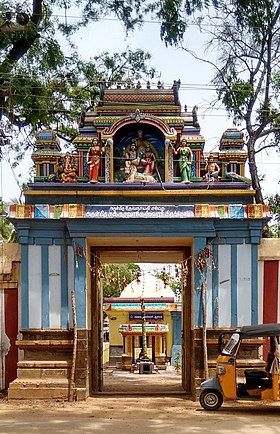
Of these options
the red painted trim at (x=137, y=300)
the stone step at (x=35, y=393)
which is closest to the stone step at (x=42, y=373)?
the stone step at (x=35, y=393)

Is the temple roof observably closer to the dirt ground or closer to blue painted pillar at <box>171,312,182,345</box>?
blue painted pillar at <box>171,312,182,345</box>

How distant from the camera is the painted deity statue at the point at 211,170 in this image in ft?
46.8

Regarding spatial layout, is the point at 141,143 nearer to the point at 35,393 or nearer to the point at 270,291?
the point at 270,291

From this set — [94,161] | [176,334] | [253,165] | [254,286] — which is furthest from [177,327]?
[94,161]

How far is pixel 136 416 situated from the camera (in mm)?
11633

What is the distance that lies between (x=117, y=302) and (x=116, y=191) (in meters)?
16.5

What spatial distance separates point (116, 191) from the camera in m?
13.9

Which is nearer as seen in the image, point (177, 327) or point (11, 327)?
point (11, 327)

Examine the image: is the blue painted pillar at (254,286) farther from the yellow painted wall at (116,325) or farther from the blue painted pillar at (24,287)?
the yellow painted wall at (116,325)

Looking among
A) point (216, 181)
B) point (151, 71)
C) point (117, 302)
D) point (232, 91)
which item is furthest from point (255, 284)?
point (117, 302)

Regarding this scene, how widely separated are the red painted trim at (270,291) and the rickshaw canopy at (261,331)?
249 centimetres

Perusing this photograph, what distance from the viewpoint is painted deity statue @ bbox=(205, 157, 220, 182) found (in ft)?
46.8

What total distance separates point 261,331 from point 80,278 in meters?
3.60

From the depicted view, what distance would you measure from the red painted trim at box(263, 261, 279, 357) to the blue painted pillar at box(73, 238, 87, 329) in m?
3.52
